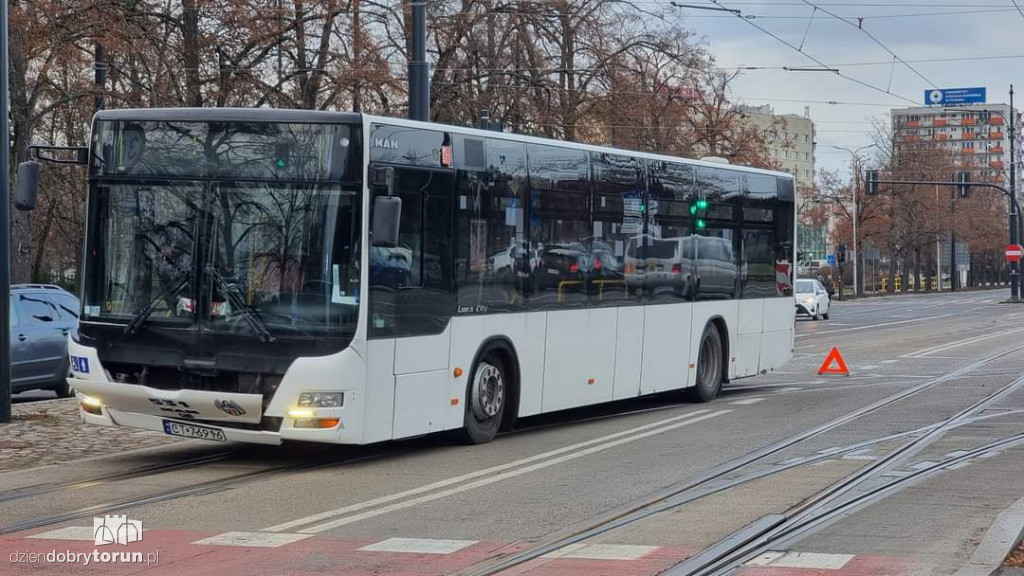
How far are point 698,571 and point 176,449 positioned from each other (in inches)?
274

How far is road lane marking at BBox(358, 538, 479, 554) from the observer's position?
7980 millimetres

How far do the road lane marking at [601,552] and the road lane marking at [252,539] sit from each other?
153cm

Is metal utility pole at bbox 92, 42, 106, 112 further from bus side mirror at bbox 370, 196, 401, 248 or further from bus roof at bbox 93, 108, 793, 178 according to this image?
bus side mirror at bbox 370, 196, 401, 248

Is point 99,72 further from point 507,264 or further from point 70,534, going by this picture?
point 70,534

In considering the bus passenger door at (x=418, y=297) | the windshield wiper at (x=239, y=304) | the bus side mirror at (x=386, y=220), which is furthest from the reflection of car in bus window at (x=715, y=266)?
the windshield wiper at (x=239, y=304)

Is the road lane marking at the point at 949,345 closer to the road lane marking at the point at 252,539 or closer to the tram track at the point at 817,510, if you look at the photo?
the tram track at the point at 817,510

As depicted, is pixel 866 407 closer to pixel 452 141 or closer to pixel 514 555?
pixel 452 141

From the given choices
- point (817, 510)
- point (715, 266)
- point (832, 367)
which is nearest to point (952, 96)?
point (832, 367)

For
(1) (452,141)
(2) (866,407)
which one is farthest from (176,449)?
(2) (866,407)

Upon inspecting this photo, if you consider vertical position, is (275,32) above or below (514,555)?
above

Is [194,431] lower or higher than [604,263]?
lower

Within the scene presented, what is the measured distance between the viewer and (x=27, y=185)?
1238 cm

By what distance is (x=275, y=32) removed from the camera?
28.0m
